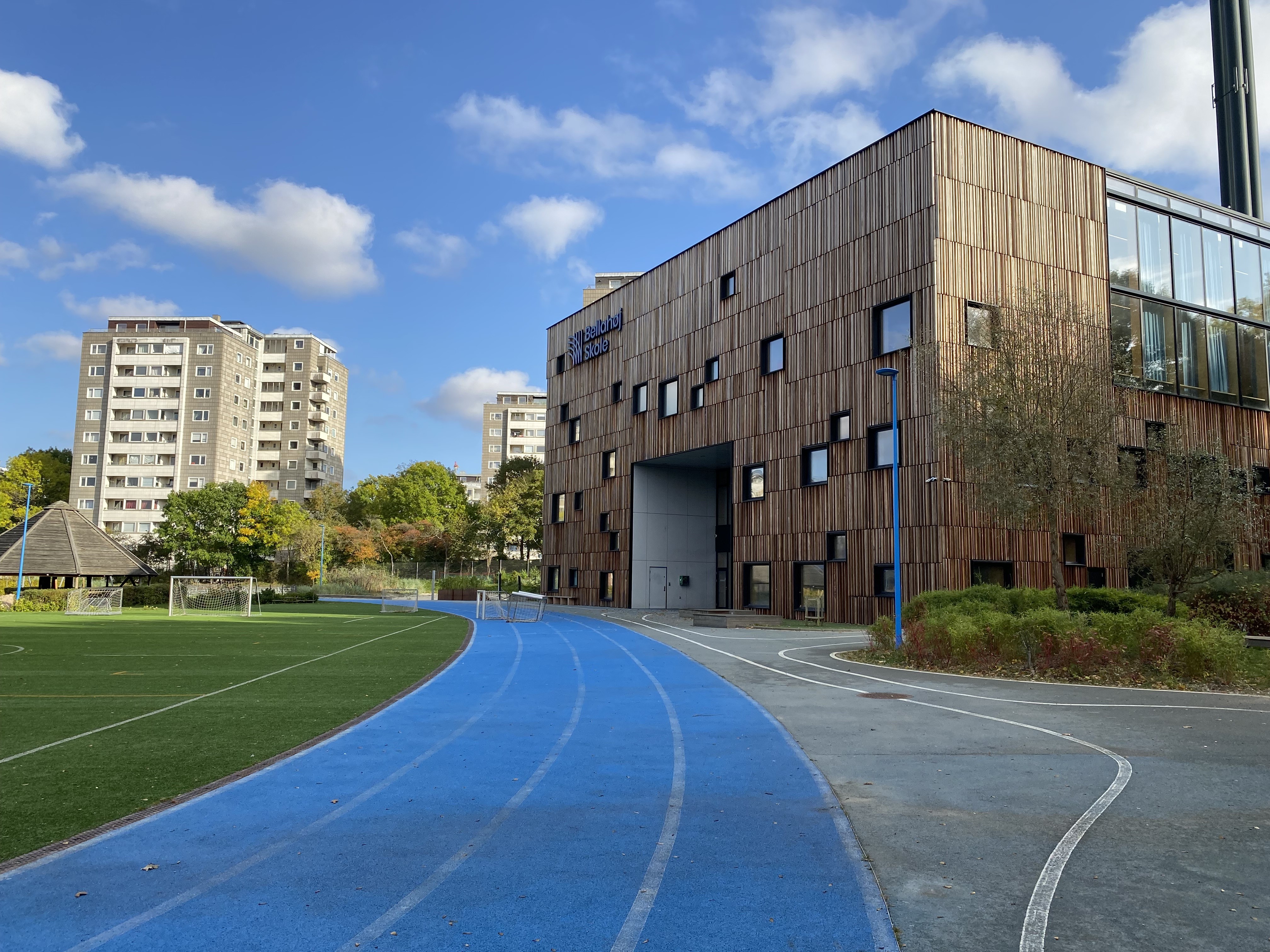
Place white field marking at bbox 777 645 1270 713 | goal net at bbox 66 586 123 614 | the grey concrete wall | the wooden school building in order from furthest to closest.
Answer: the grey concrete wall < goal net at bbox 66 586 123 614 < the wooden school building < white field marking at bbox 777 645 1270 713

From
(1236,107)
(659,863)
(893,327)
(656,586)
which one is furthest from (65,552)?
(1236,107)

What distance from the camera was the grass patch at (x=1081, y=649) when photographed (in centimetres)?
1455

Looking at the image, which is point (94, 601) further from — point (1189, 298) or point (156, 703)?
point (1189, 298)

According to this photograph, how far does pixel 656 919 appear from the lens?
468 centimetres

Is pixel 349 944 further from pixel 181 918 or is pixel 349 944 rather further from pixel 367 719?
pixel 367 719

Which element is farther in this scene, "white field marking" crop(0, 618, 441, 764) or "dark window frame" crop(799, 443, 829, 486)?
"dark window frame" crop(799, 443, 829, 486)

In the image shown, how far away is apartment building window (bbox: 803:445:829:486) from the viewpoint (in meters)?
33.3

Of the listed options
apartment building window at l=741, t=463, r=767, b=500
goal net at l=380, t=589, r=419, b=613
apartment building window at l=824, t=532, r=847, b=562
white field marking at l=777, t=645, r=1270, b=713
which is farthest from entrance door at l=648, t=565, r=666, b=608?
white field marking at l=777, t=645, r=1270, b=713

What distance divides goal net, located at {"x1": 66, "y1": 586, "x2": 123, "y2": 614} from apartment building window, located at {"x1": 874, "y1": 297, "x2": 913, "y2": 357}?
33117mm

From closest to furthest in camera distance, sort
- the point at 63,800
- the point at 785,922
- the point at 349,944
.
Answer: the point at 349,944
the point at 785,922
the point at 63,800

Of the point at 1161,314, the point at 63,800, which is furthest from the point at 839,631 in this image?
the point at 63,800

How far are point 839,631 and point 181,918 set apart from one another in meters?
25.5

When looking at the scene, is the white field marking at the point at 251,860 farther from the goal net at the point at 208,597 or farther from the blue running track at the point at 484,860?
the goal net at the point at 208,597

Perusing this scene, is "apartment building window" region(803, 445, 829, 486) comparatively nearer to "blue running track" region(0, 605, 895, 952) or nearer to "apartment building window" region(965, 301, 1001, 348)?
"apartment building window" region(965, 301, 1001, 348)
